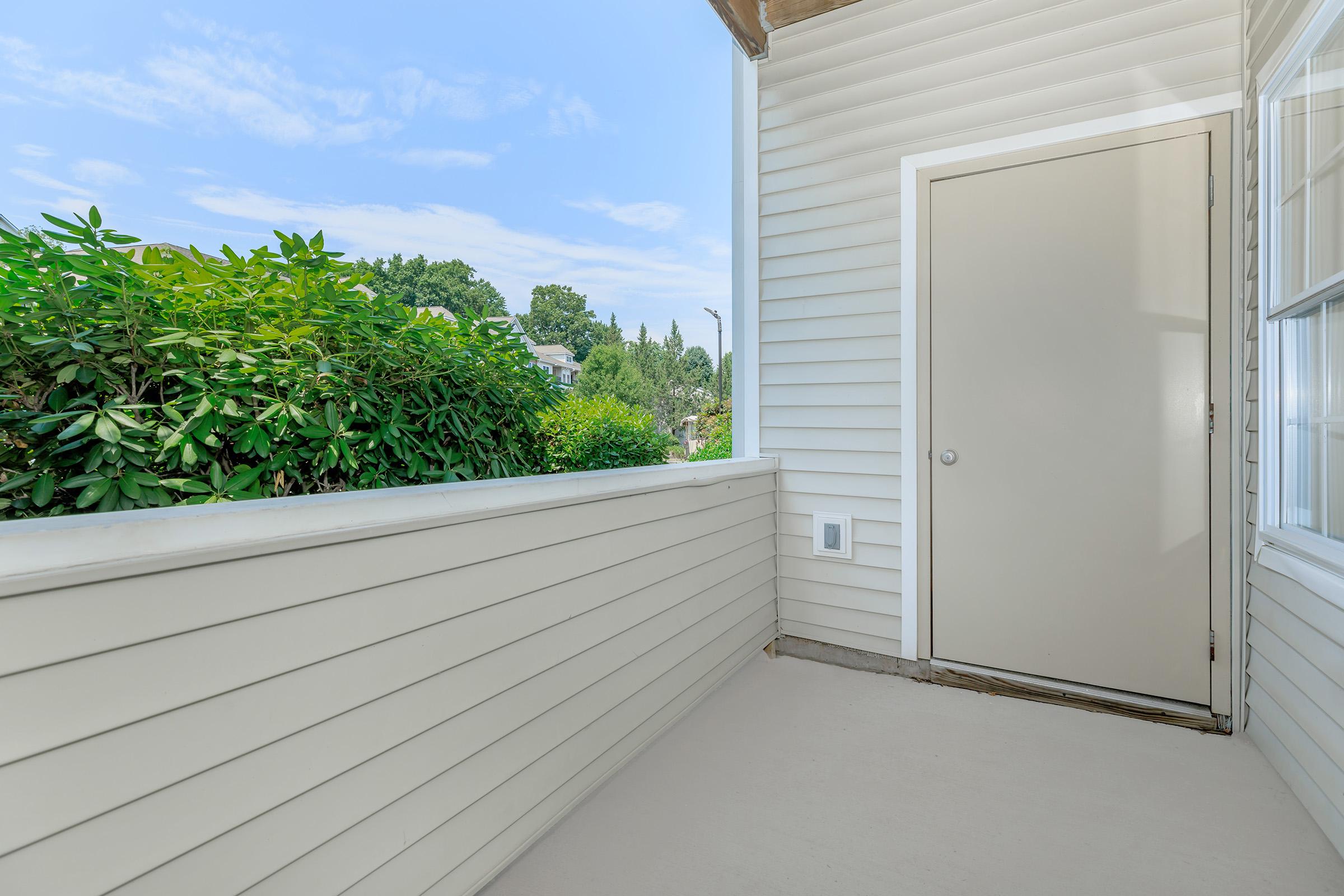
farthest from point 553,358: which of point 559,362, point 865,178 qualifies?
point 865,178

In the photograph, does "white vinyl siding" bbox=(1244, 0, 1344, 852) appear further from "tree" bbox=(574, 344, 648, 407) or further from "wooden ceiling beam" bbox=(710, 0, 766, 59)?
"tree" bbox=(574, 344, 648, 407)

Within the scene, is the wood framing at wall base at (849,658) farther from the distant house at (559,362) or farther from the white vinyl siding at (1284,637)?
the distant house at (559,362)

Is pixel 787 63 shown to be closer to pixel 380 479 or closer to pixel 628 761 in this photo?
pixel 380 479

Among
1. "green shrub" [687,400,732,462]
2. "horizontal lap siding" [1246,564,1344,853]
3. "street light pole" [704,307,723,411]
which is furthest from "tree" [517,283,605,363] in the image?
"horizontal lap siding" [1246,564,1344,853]

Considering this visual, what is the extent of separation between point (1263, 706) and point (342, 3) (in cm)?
376

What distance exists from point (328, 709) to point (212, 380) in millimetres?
798

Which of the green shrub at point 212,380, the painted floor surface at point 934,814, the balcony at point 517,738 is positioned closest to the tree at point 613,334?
the balcony at point 517,738

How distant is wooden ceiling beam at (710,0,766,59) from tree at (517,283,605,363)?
1354 millimetres

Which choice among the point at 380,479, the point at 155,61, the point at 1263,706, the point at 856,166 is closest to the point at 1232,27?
the point at 856,166

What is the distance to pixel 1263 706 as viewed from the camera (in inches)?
83.0

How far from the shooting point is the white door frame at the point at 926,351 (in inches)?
88.0

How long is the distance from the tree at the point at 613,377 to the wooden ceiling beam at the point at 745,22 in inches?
58.5

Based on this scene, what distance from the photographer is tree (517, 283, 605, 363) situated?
2.69 meters

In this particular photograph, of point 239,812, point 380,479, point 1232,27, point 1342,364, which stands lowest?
point 239,812
